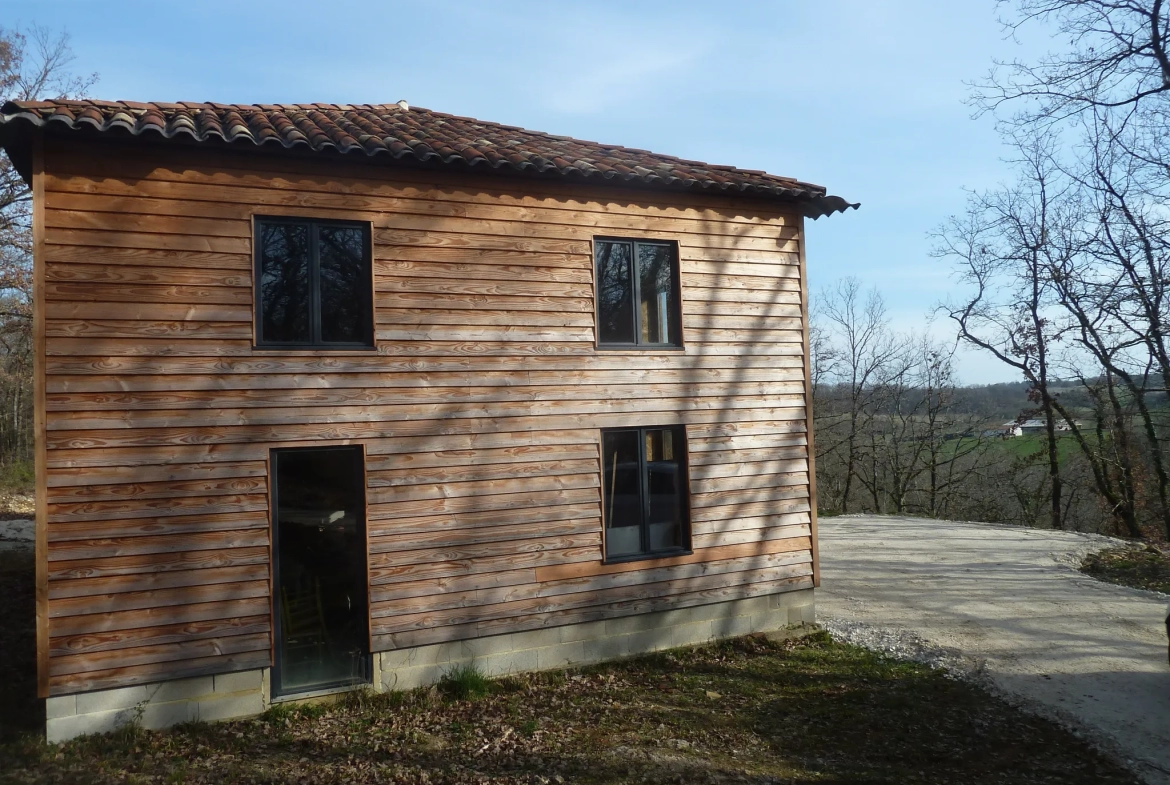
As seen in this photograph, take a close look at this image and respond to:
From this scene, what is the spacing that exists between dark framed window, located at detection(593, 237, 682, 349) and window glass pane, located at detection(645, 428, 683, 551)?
119cm

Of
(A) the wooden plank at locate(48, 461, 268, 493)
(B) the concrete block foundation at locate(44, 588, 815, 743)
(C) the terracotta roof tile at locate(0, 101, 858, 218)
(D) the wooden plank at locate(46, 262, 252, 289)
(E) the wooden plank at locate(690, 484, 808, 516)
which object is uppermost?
(C) the terracotta roof tile at locate(0, 101, 858, 218)

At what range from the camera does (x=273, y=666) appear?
7.20m

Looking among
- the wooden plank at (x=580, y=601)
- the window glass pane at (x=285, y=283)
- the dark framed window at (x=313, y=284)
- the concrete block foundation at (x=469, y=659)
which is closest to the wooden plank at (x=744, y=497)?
the wooden plank at (x=580, y=601)

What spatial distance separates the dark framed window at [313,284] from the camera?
7.45m

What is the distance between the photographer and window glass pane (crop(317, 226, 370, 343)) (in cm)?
770

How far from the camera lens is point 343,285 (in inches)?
307

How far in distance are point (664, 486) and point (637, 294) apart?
2.41m

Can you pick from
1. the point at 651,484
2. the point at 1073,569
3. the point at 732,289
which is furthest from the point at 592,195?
the point at 1073,569

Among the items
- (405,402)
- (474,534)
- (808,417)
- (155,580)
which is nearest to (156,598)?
(155,580)

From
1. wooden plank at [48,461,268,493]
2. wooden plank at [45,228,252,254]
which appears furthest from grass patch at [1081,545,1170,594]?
wooden plank at [45,228,252,254]

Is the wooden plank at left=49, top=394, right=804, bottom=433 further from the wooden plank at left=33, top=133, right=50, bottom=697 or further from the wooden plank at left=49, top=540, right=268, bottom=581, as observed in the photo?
the wooden plank at left=49, top=540, right=268, bottom=581

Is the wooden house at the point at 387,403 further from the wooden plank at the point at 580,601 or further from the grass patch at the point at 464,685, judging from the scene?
the grass patch at the point at 464,685

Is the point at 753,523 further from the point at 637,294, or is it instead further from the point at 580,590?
the point at 637,294

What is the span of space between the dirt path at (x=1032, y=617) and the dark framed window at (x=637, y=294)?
16.6 feet
